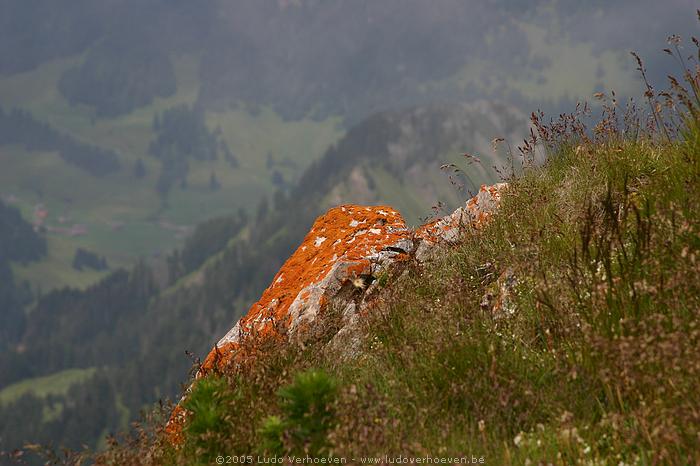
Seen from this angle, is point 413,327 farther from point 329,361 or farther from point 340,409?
point 340,409

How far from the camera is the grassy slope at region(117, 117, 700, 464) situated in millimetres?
3758

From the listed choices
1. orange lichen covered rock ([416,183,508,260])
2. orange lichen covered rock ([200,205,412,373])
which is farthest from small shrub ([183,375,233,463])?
orange lichen covered rock ([416,183,508,260])

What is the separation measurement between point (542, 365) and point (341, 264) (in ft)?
15.2

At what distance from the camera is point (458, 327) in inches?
201

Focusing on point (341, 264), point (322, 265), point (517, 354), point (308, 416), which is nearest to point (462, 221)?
point (341, 264)

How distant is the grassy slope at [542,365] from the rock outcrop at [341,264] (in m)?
1.17

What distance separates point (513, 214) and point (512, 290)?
151cm

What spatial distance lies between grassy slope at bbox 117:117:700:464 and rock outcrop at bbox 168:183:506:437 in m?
1.17

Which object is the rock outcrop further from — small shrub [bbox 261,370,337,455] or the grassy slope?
small shrub [bbox 261,370,337,455]

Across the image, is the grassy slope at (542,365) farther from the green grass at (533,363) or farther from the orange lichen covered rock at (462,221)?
the orange lichen covered rock at (462,221)

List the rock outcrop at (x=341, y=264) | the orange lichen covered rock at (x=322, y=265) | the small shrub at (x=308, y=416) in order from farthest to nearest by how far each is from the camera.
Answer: the orange lichen covered rock at (x=322, y=265), the rock outcrop at (x=341, y=264), the small shrub at (x=308, y=416)

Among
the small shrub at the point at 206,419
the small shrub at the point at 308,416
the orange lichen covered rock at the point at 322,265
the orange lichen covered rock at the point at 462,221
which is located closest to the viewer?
the small shrub at the point at 308,416

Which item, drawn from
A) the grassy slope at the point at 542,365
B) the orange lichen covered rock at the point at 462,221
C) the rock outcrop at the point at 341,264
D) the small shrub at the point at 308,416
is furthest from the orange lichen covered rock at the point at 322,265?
the small shrub at the point at 308,416

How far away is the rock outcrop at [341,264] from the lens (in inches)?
300
